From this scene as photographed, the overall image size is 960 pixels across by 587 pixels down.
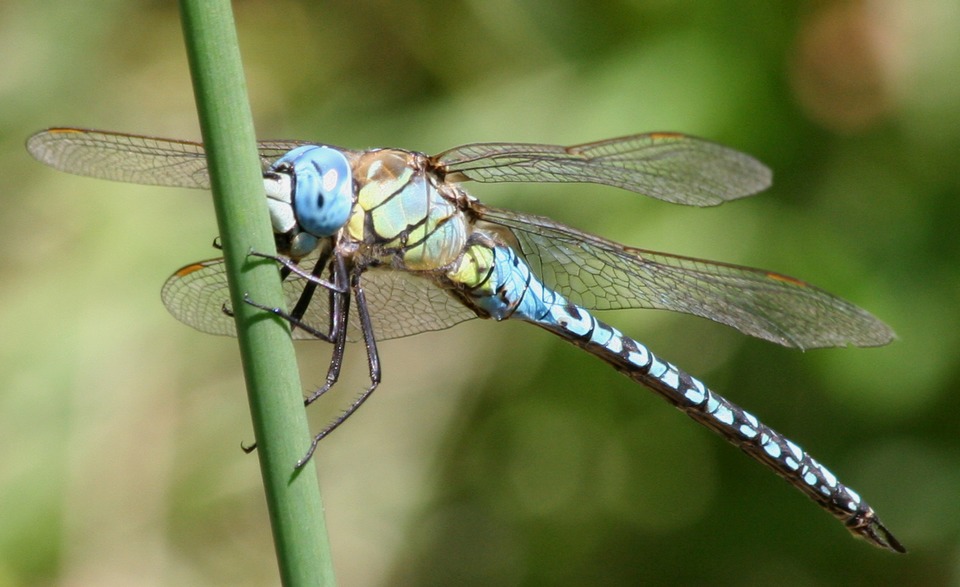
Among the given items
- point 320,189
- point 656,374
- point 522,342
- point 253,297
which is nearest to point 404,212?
point 320,189

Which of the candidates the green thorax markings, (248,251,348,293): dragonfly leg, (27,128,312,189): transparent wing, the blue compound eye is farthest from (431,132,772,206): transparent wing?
(27,128,312,189): transparent wing

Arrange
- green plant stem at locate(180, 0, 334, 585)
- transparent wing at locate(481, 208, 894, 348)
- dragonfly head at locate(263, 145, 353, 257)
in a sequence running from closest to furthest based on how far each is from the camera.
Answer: green plant stem at locate(180, 0, 334, 585)
dragonfly head at locate(263, 145, 353, 257)
transparent wing at locate(481, 208, 894, 348)

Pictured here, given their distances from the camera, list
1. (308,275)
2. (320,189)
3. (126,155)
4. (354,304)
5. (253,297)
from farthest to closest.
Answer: (354,304)
(126,155)
(320,189)
(308,275)
(253,297)

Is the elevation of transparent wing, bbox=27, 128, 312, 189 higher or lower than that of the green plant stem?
higher

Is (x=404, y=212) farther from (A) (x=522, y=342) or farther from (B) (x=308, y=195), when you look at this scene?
(A) (x=522, y=342)

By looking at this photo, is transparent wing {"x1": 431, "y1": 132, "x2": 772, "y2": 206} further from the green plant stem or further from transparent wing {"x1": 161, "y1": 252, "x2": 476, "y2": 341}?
the green plant stem

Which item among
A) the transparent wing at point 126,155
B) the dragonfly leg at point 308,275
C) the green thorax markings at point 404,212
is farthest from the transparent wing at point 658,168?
the transparent wing at point 126,155
